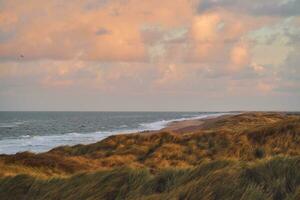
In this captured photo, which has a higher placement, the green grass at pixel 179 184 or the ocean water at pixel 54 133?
the green grass at pixel 179 184

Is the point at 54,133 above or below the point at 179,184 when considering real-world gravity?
below

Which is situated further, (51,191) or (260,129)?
(260,129)

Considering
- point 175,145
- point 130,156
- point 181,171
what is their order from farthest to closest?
point 175,145 < point 130,156 < point 181,171

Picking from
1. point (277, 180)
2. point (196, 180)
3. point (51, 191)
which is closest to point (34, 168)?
point (51, 191)

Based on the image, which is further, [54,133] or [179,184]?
[54,133]

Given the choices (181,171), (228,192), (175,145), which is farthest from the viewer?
(175,145)

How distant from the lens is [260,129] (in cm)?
2002

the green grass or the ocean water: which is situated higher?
the green grass

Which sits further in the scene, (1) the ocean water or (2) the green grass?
(1) the ocean water

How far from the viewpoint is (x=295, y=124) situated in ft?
64.6

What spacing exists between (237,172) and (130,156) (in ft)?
38.9

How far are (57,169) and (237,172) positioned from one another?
7426 mm

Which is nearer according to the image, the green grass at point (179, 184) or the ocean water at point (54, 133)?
the green grass at point (179, 184)

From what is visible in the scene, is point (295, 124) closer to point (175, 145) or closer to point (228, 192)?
point (175, 145)
